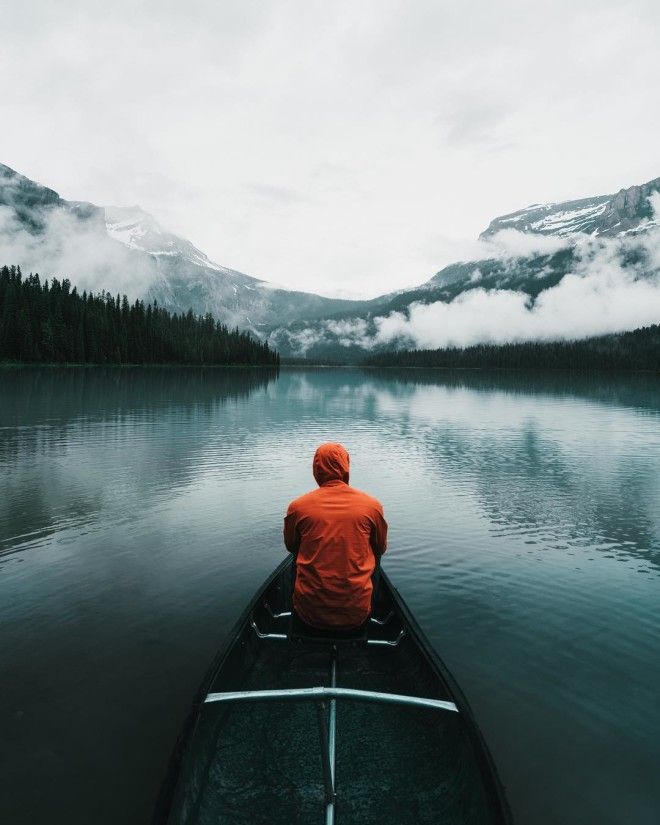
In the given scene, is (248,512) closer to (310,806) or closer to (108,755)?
(108,755)

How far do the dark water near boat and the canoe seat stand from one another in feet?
8.21

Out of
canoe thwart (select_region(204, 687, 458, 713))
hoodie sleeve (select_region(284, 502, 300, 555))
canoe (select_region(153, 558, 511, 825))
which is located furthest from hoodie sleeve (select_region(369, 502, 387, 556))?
canoe thwart (select_region(204, 687, 458, 713))

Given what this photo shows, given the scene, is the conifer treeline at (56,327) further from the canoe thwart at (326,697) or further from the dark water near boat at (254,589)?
the canoe thwart at (326,697)

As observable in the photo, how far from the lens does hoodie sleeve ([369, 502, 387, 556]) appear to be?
28.6ft


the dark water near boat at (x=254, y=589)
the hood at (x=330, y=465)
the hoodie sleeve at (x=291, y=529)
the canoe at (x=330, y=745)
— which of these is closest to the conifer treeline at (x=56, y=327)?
the dark water near boat at (x=254, y=589)

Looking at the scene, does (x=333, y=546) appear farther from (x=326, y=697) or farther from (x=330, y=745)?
(x=330, y=745)

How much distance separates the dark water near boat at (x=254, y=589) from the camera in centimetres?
825

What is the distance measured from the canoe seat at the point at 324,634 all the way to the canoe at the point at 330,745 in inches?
0.8

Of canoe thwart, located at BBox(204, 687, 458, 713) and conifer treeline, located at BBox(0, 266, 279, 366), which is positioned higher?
conifer treeline, located at BBox(0, 266, 279, 366)

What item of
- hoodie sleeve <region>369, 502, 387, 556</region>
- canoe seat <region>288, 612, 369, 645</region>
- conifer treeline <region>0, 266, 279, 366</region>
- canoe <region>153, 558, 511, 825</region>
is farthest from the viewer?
conifer treeline <region>0, 266, 279, 366</region>

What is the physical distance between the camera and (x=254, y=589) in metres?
15.2

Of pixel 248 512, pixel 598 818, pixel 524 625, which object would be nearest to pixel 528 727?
pixel 598 818

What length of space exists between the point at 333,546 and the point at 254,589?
763 cm

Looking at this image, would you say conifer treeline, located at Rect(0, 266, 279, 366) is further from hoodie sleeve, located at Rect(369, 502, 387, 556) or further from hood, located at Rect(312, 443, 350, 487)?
hoodie sleeve, located at Rect(369, 502, 387, 556)
